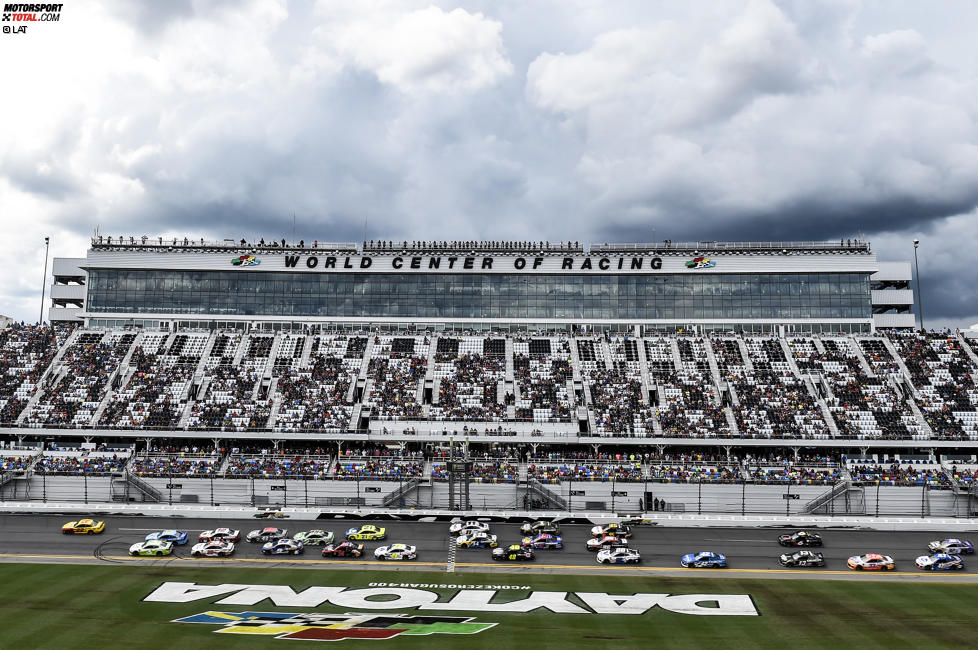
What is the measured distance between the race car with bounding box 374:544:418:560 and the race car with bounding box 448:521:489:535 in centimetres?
620

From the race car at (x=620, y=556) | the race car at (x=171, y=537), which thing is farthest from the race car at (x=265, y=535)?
the race car at (x=620, y=556)

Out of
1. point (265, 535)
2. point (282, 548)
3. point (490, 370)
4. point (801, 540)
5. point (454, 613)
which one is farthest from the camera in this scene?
point (490, 370)

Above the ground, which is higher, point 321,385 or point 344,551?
point 321,385

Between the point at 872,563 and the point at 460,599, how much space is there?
3016 centimetres

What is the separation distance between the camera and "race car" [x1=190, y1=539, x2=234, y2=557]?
174 feet

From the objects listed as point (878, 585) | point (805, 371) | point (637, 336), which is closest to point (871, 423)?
point (805, 371)

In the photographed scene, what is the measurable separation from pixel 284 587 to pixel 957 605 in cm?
4136

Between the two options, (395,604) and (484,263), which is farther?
(484,263)

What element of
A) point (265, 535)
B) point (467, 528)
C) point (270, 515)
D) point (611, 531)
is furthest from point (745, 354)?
point (265, 535)

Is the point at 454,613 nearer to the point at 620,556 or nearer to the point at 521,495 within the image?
the point at 620,556

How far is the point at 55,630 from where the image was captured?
37062mm

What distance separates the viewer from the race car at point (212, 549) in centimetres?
5316

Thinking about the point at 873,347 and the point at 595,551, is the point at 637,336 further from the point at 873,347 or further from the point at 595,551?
the point at 595,551

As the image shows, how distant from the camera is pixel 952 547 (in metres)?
54.8
